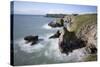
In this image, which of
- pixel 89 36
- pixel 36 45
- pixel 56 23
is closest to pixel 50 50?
pixel 36 45

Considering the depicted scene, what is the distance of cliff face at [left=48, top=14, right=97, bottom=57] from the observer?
1994 millimetres

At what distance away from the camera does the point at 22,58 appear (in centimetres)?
183

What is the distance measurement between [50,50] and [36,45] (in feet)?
0.56

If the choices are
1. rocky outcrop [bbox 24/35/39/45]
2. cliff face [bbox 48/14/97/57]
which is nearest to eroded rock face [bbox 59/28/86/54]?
cliff face [bbox 48/14/97/57]

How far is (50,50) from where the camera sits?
1946 millimetres

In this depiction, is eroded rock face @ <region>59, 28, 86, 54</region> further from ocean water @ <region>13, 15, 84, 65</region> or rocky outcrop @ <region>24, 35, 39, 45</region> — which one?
rocky outcrop @ <region>24, 35, 39, 45</region>

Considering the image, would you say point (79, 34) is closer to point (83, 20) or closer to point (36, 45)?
point (83, 20)

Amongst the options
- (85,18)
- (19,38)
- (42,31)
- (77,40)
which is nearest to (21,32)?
(19,38)

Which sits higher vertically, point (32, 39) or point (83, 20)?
point (83, 20)

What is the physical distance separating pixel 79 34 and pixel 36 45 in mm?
524

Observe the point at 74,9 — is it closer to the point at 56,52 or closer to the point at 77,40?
the point at 77,40

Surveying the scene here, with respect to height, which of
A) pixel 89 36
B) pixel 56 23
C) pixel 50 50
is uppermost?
pixel 56 23

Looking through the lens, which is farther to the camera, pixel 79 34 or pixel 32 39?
pixel 79 34

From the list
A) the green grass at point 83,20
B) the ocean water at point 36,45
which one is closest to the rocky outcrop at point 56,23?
the ocean water at point 36,45
